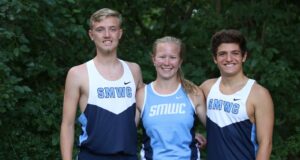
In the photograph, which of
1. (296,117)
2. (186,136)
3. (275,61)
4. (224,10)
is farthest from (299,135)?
(186,136)

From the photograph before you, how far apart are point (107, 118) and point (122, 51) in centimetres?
279

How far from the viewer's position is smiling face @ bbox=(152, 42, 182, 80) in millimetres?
4801

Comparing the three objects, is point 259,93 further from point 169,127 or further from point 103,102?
point 103,102

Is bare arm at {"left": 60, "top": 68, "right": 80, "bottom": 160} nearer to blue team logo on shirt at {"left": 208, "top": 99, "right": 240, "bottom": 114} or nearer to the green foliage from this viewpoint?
blue team logo on shirt at {"left": 208, "top": 99, "right": 240, "bottom": 114}

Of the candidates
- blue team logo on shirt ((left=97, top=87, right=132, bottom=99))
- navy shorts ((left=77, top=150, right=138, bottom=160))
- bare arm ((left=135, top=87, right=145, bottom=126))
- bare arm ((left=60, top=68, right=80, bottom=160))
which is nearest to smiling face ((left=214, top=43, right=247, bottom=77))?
bare arm ((left=135, top=87, right=145, bottom=126))

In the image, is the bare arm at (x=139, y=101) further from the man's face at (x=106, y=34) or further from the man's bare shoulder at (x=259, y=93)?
the man's bare shoulder at (x=259, y=93)

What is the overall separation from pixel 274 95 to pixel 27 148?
104 inches

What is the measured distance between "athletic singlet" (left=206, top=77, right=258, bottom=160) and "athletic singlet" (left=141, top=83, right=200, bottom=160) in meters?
0.18

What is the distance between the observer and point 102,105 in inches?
187

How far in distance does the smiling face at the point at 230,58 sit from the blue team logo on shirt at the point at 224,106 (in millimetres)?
200

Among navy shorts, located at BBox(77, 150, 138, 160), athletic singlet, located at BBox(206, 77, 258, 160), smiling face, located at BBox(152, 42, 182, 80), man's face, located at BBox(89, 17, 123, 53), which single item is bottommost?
navy shorts, located at BBox(77, 150, 138, 160)

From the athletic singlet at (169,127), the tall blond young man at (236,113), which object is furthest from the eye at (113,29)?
the tall blond young man at (236,113)

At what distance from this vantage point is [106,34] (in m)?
4.82

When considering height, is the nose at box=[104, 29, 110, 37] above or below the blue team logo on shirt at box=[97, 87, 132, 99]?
above
